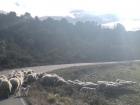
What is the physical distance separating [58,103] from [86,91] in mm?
12956

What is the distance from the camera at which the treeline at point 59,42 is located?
106600 mm

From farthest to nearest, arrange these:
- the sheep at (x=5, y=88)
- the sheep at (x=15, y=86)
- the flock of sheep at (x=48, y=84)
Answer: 1. the flock of sheep at (x=48, y=84)
2. the sheep at (x=15, y=86)
3. the sheep at (x=5, y=88)

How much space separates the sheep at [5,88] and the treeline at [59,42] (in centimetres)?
5300

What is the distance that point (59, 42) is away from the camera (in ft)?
431

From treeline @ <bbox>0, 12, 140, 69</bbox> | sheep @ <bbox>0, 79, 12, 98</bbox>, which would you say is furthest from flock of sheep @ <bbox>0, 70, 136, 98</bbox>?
treeline @ <bbox>0, 12, 140, 69</bbox>

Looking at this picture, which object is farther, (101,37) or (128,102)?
(101,37)

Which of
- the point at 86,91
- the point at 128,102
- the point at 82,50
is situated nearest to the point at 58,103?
the point at 128,102

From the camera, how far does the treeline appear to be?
107 meters

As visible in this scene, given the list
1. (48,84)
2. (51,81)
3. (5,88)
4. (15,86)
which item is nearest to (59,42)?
(51,81)

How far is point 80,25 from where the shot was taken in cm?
15562

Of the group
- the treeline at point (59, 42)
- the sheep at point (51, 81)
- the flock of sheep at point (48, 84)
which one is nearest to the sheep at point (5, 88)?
the flock of sheep at point (48, 84)

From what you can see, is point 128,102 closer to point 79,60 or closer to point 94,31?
point 79,60

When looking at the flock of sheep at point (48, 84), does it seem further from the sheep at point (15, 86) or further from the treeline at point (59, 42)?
the treeline at point (59, 42)

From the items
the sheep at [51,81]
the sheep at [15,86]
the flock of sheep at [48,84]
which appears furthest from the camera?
the sheep at [51,81]
